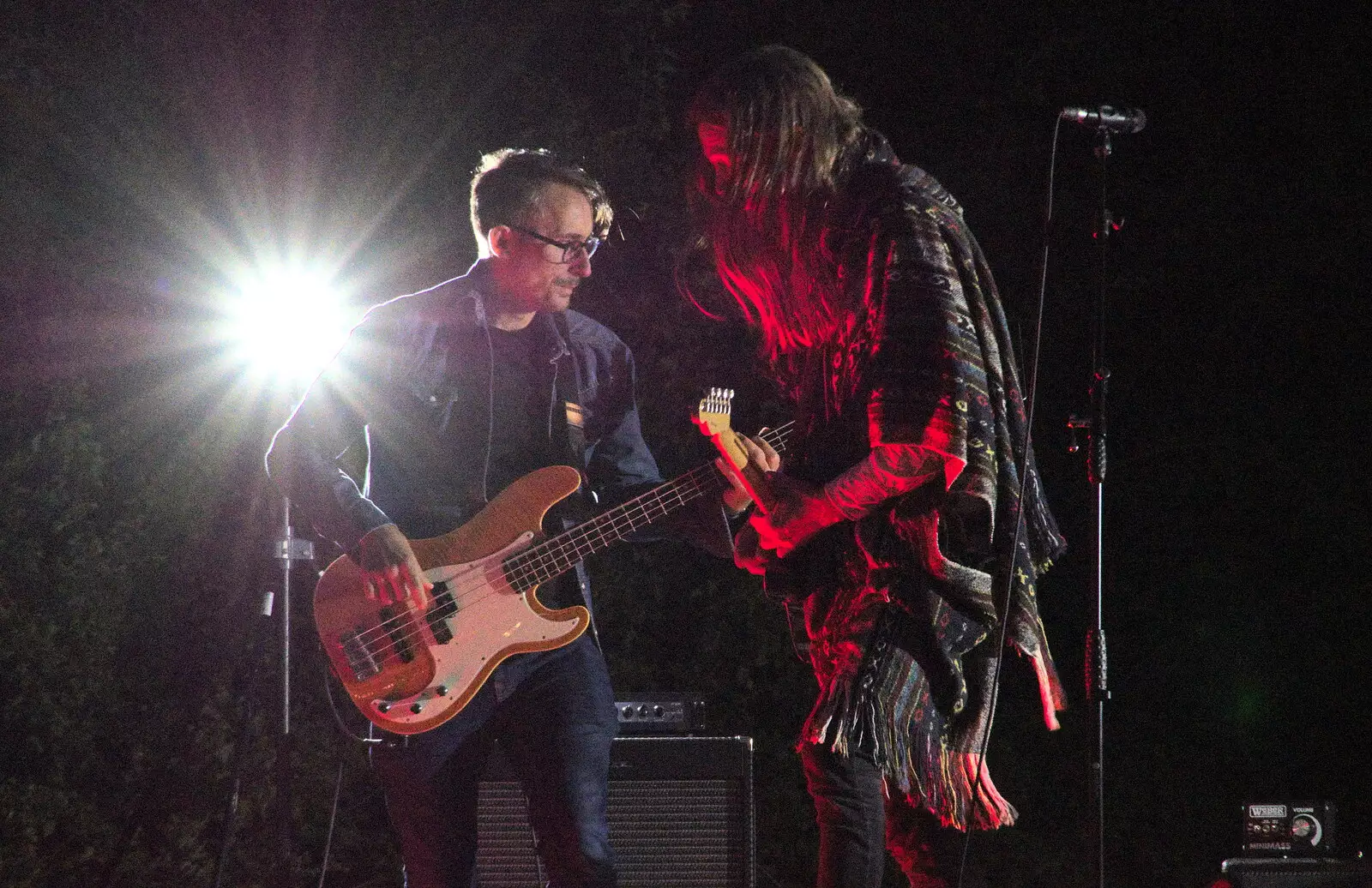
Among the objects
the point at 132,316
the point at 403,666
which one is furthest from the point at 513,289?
the point at 132,316

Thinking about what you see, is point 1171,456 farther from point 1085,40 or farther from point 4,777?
point 4,777

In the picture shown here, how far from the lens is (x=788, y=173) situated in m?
2.27

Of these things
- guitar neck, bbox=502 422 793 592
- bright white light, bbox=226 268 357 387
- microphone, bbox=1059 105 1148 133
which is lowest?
guitar neck, bbox=502 422 793 592

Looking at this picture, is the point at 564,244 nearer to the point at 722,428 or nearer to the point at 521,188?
the point at 521,188

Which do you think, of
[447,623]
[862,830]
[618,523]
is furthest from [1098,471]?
[447,623]

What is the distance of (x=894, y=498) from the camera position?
2195 millimetres

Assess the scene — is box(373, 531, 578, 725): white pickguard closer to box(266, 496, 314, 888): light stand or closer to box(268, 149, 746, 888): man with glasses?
box(268, 149, 746, 888): man with glasses

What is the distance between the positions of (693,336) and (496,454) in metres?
2.46

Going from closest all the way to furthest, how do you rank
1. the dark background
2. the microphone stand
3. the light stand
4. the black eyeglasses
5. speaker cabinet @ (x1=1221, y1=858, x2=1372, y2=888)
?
1. the microphone stand
2. the black eyeglasses
3. speaker cabinet @ (x1=1221, y1=858, x2=1372, y2=888)
4. the light stand
5. the dark background

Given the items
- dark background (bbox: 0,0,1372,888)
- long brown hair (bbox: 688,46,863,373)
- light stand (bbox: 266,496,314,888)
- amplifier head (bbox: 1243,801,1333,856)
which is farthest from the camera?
dark background (bbox: 0,0,1372,888)

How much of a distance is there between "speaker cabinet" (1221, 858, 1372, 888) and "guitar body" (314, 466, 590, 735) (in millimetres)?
2033

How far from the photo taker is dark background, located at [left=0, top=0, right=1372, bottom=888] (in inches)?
170

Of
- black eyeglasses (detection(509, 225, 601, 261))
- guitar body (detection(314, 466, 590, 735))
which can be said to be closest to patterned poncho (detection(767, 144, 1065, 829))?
guitar body (detection(314, 466, 590, 735))

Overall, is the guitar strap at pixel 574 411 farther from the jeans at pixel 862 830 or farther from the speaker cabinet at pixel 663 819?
the jeans at pixel 862 830
